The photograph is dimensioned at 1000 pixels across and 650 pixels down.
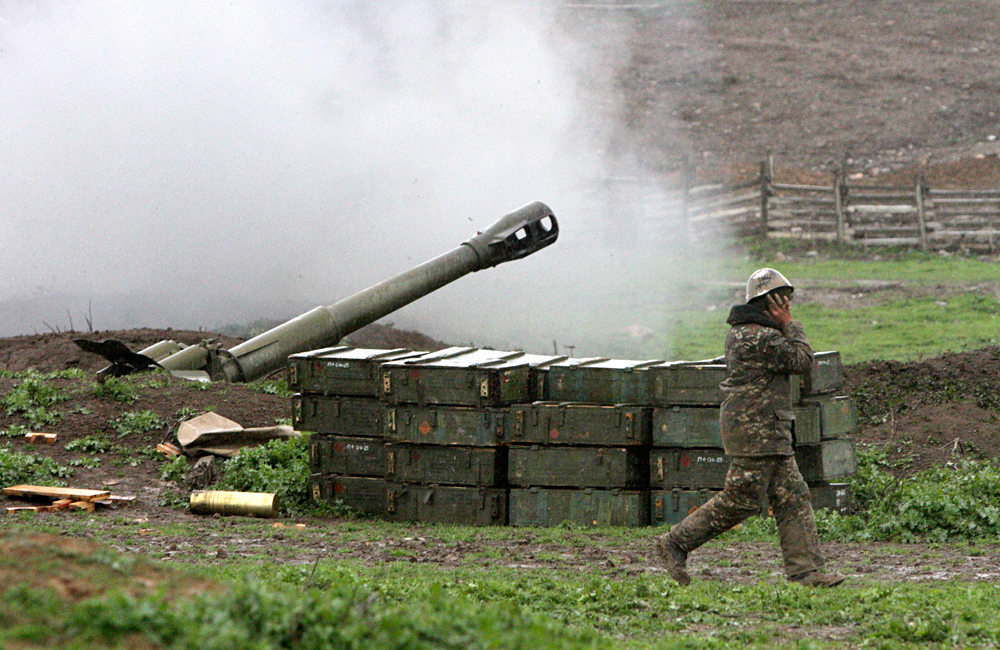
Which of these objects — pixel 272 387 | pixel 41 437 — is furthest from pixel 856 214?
pixel 41 437

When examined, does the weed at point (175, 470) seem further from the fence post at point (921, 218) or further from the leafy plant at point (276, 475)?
the fence post at point (921, 218)

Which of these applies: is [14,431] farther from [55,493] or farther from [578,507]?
[578,507]

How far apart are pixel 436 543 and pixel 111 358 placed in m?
6.74

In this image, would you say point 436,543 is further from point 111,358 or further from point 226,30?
point 226,30

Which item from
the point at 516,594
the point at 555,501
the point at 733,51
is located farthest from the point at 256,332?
the point at 733,51

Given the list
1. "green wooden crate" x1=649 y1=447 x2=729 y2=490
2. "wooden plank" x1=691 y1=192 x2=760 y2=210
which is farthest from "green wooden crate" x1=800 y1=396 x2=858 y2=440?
"wooden plank" x1=691 y1=192 x2=760 y2=210

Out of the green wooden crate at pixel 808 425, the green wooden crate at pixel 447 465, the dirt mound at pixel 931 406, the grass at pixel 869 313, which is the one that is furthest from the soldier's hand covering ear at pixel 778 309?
the grass at pixel 869 313

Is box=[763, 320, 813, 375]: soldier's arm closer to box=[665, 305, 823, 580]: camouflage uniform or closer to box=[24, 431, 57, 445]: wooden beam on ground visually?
box=[665, 305, 823, 580]: camouflage uniform

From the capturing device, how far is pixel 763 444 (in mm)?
8211

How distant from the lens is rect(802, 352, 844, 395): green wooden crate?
10.8 meters

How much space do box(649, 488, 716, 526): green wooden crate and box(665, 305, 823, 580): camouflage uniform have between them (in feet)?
7.99

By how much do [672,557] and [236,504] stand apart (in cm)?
500

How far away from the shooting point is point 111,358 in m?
15.1

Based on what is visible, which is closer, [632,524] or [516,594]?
[516,594]
